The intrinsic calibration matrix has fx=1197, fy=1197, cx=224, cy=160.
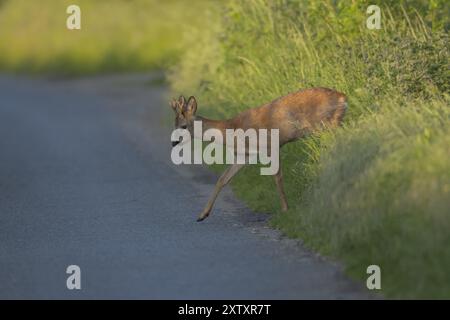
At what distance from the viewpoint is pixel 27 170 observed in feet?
56.1

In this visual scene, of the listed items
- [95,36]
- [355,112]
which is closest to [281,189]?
[355,112]

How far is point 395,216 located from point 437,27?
19.8 feet

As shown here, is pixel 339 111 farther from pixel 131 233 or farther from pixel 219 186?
pixel 131 233

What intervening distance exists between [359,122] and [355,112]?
158cm

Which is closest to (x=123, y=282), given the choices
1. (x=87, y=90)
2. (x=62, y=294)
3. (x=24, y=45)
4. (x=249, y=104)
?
(x=62, y=294)

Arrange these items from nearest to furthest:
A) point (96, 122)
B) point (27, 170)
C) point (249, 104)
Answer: point (249, 104)
point (27, 170)
point (96, 122)

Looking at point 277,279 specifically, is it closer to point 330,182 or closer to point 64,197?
point 330,182

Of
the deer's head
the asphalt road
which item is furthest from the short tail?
the deer's head

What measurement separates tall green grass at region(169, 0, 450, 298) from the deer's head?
1.20m

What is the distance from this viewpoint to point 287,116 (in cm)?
1235

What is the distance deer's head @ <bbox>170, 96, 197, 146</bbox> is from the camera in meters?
12.1

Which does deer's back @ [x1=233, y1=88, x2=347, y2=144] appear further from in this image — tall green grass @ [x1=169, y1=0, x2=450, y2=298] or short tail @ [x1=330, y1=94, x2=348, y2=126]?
tall green grass @ [x1=169, y1=0, x2=450, y2=298]

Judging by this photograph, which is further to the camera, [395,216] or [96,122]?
[96,122]

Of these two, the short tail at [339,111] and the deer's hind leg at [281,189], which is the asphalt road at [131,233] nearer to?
the deer's hind leg at [281,189]
